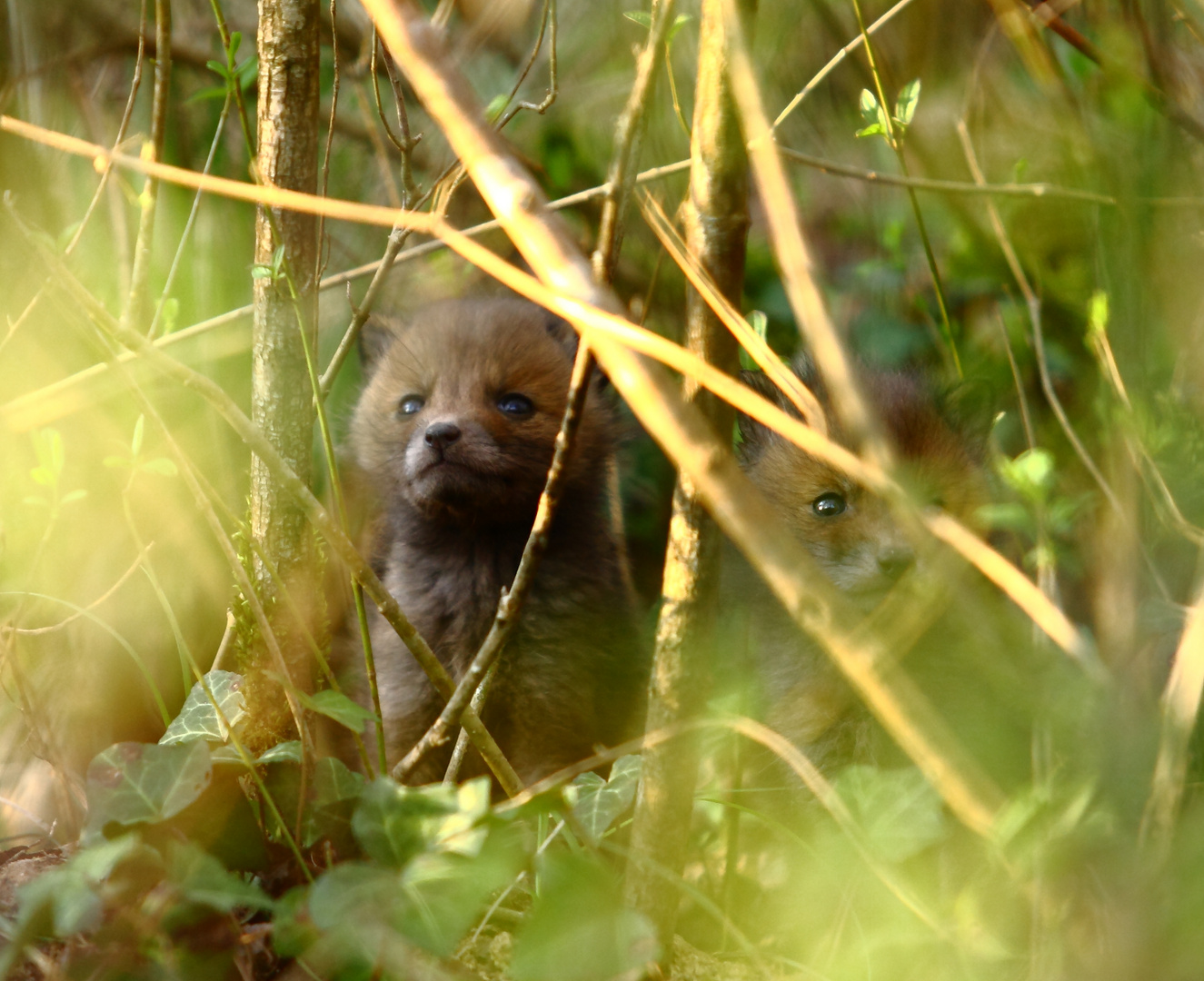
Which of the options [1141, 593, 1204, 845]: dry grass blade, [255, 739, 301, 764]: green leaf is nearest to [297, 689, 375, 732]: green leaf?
[255, 739, 301, 764]: green leaf

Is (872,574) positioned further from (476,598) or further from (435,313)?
(435,313)

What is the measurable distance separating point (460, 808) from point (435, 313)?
213 cm

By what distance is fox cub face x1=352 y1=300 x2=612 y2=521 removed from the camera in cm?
276

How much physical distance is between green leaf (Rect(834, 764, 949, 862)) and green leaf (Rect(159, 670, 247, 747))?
1.06 meters

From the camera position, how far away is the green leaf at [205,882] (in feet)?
4.56

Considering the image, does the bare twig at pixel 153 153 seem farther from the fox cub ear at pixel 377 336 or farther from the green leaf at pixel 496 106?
the fox cub ear at pixel 377 336

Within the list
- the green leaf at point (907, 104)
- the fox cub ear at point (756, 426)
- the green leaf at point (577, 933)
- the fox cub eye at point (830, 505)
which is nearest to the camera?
the green leaf at point (577, 933)

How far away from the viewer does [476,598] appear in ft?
9.27

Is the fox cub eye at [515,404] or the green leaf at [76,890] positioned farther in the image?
the fox cub eye at [515,404]

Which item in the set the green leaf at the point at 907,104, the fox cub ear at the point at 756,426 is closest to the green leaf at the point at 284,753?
the fox cub ear at the point at 756,426

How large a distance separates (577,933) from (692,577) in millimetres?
509

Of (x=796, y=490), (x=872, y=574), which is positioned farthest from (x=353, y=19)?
(x=872, y=574)

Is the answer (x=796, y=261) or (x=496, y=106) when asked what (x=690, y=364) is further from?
(x=496, y=106)

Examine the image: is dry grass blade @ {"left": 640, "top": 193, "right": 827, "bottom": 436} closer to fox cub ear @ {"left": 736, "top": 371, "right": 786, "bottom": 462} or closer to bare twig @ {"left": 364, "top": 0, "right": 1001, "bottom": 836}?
bare twig @ {"left": 364, "top": 0, "right": 1001, "bottom": 836}
